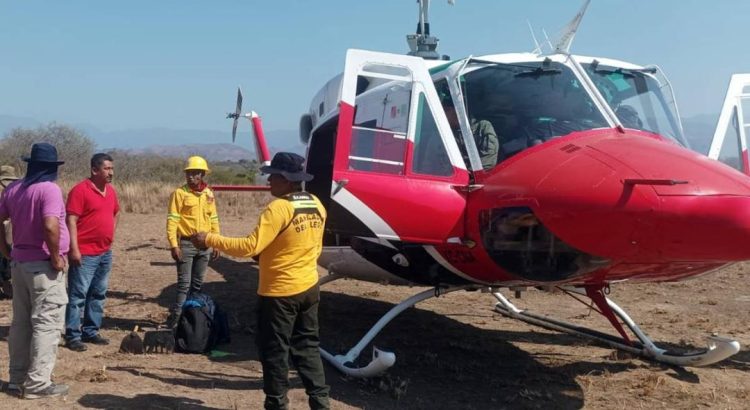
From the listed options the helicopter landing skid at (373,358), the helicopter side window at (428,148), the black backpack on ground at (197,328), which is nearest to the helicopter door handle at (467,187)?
the helicopter side window at (428,148)

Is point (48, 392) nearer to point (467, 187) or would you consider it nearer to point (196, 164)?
point (196, 164)

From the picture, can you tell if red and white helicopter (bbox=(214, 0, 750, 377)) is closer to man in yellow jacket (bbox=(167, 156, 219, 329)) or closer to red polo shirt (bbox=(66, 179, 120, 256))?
man in yellow jacket (bbox=(167, 156, 219, 329))

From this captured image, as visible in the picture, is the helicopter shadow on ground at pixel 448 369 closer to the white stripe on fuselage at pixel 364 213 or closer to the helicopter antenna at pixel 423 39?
the white stripe on fuselage at pixel 364 213

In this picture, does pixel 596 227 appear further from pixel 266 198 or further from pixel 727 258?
pixel 266 198

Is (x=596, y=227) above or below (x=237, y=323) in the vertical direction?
above

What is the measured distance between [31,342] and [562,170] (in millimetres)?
3898

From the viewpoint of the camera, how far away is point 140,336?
6.61 m

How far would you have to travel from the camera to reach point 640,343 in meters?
7.40

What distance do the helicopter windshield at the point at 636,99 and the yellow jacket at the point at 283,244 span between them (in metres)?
2.71

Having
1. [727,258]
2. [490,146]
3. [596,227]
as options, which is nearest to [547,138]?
[490,146]

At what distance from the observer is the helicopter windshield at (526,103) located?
545 cm

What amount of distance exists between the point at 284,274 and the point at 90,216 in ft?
9.30

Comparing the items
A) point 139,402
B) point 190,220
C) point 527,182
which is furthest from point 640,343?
point 139,402

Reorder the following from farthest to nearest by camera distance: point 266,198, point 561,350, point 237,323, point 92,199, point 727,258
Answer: point 266,198 < point 237,323 < point 561,350 < point 92,199 < point 727,258
